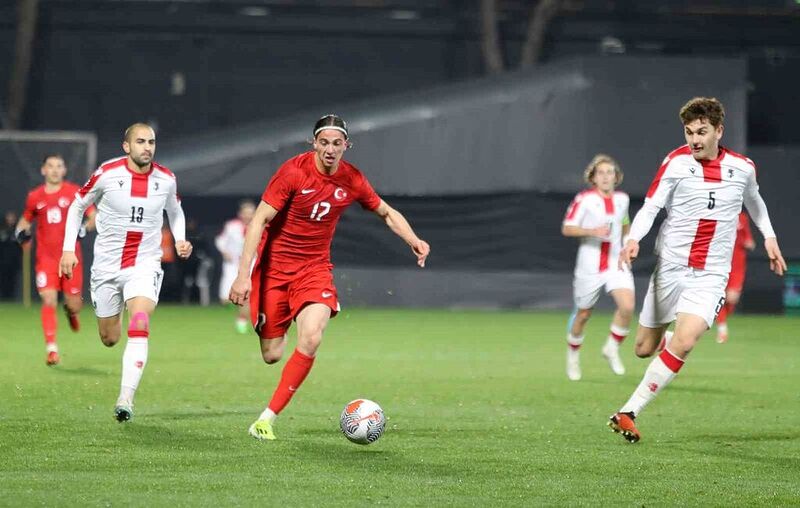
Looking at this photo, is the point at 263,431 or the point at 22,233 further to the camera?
the point at 22,233

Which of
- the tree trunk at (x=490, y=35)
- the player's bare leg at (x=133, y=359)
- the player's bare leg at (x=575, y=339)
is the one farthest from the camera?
the tree trunk at (x=490, y=35)

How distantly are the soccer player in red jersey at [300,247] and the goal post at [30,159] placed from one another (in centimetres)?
1938

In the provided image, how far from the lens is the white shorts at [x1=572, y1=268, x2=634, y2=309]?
14.8 metres

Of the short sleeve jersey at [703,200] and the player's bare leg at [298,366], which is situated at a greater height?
the short sleeve jersey at [703,200]

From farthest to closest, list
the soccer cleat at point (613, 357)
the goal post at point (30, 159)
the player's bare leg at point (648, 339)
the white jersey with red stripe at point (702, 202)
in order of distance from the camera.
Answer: the goal post at point (30, 159)
the soccer cleat at point (613, 357)
the player's bare leg at point (648, 339)
the white jersey with red stripe at point (702, 202)

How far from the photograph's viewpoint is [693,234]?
10094 millimetres

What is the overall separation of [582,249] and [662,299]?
4.85 m

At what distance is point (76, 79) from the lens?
35.7m

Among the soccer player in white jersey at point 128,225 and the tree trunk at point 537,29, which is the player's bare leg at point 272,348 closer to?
the soccer player in white jersey at point 128,225

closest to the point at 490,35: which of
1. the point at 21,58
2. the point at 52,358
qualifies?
the point at 21,58

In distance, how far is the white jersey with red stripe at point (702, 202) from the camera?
999 cm

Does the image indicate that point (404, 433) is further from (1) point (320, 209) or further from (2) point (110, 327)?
(2) point (110, 327)

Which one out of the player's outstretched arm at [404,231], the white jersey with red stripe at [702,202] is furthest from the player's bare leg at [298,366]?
the white jersey with red stripe at [702,202]

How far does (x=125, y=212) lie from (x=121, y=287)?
0.57 m
